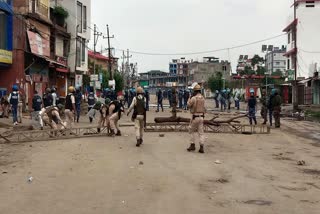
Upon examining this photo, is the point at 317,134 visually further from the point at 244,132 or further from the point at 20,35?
the point at 20,35

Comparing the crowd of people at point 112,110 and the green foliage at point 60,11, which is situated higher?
the green foliage at point 60,11

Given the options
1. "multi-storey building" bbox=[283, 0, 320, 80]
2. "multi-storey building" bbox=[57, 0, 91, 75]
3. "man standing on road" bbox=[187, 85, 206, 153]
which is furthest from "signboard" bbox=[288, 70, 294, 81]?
"man standing on road" bbox=[187, 85, 206, 153]

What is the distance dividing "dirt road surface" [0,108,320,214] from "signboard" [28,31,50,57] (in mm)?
15749

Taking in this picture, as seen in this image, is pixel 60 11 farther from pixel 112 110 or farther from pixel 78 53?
pixel 112 110

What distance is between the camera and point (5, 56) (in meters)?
27.5

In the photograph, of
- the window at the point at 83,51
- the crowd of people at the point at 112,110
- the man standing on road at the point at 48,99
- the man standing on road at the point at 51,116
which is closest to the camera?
the crowd of people at the point at 112,110

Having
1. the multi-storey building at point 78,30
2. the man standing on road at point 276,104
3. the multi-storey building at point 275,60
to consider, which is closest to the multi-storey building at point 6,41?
the multi-storey building at point 78,30

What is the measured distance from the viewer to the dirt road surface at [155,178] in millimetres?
7270

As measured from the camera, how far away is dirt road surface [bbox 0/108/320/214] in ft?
23.9

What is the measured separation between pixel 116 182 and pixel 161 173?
1.33 metres

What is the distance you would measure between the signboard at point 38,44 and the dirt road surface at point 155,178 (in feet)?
51.7

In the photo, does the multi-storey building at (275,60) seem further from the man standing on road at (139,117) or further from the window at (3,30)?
the man standing on road at (139,117)

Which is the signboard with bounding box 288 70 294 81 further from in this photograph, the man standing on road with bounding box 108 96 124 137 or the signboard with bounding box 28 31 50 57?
the man standing on road with bounding box 108 96 124 137

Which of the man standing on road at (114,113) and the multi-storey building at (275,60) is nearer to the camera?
the man standing on road at (114,113)
